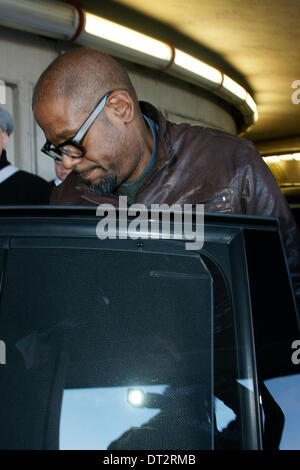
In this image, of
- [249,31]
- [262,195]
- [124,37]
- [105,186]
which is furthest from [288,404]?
[249,31]

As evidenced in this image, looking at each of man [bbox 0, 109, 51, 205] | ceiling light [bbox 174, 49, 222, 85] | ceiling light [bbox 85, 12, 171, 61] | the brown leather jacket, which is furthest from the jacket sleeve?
ceiling light [bbox 174, 49, 222, 85]

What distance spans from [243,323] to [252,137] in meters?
15.5

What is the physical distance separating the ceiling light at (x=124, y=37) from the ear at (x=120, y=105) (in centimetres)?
348

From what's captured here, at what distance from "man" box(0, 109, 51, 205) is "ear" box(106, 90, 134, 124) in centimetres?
91

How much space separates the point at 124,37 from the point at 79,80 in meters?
3.92

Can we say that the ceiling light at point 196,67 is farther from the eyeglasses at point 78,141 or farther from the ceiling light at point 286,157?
the ceiling light at point 286,157

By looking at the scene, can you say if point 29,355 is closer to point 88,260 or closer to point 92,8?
point 88,260

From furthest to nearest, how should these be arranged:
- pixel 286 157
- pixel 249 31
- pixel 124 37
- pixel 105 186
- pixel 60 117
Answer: pixel 286 157 < pixel 249 31 < pixel 124 37 < pixel 105 186 < pixel 60 117

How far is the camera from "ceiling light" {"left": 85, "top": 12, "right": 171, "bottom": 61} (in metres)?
4.82

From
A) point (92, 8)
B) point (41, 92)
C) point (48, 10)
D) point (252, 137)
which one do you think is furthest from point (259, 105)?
point (41, 92)

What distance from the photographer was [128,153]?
64.6 inches

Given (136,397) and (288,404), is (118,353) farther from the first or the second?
(288,404)

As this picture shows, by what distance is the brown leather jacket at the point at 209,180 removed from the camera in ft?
5.07

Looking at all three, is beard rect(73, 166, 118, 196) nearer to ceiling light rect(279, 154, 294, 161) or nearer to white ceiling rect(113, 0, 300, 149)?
white ceiling rect(113, 0, 300, 149)
